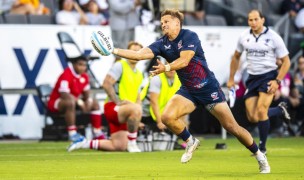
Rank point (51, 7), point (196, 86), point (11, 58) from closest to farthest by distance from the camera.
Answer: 1. point (196, 86)
2. point (11, 58)
3. point (51, 7)

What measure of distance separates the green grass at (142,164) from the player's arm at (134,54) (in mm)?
1380

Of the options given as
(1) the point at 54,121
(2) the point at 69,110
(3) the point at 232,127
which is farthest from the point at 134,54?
(1) the point at 54,121

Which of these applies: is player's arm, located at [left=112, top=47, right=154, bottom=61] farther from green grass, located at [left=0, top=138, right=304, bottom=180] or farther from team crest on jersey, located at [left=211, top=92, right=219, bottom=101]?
green grass, located at [left=0, top=138, right=304, bottom=180]

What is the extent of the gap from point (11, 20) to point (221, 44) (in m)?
4.83

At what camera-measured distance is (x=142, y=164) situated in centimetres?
1376

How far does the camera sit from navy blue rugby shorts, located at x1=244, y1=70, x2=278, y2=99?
53.7 ft

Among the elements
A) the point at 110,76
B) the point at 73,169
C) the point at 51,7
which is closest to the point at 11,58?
the point at 51,7

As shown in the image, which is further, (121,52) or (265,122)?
(265,122)

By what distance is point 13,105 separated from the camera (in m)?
21.3

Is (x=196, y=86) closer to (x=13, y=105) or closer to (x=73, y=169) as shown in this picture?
(x=73, y=169)

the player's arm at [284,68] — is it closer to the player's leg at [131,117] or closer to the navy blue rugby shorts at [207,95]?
the player's leg at [131,117]

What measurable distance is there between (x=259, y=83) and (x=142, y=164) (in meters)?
3.43

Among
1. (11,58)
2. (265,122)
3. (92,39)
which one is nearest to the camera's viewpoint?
(92,39)

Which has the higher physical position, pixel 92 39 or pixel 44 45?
pixel 92 39
